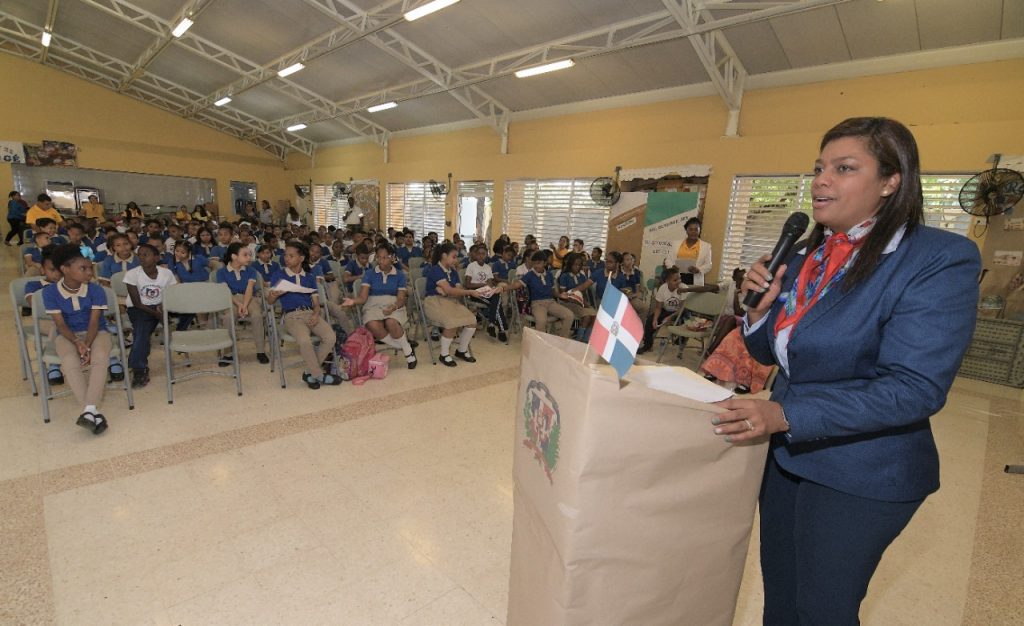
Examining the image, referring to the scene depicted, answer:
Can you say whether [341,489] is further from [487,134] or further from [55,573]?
[487,134]

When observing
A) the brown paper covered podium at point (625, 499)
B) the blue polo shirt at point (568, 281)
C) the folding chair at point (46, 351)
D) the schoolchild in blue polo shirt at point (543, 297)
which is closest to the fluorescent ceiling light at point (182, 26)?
the folding chair at point (46, 351)

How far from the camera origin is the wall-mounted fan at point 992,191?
471cm

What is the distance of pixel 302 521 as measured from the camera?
222cm

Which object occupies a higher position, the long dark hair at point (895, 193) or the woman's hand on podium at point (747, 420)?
the long dark hair at point (895, 193)

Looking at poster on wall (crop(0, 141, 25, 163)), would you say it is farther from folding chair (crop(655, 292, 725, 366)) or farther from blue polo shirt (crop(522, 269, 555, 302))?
folding chair (crop(655, 292, 725, 366))

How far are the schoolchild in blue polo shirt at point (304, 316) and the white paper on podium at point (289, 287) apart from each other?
0.01 metres

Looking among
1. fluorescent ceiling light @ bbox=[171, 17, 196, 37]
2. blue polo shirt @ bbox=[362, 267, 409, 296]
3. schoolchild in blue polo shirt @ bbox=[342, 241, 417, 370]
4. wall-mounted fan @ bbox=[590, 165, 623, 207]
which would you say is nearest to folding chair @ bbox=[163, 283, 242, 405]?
schoolchild in blue polo shirt @ bbox=[342, 241, 417, 370]

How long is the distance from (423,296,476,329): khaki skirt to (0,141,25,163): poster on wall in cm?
1497

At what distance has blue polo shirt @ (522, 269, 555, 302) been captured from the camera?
5.60 meters

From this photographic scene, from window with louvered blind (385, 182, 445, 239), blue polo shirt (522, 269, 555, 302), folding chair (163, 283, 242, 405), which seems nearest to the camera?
folding chair (163, 283, 242, 405)

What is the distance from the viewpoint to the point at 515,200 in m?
10.3

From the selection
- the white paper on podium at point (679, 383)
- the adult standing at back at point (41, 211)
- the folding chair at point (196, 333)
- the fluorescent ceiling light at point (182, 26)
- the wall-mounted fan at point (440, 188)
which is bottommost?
the folding chair at point (196, 333)

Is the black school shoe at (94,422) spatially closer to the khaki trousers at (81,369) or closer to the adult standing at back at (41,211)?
the khaki trousers at (81,369)

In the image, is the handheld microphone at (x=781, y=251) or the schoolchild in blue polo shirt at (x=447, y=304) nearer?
the handheld microphone at (x=781, y=251)
